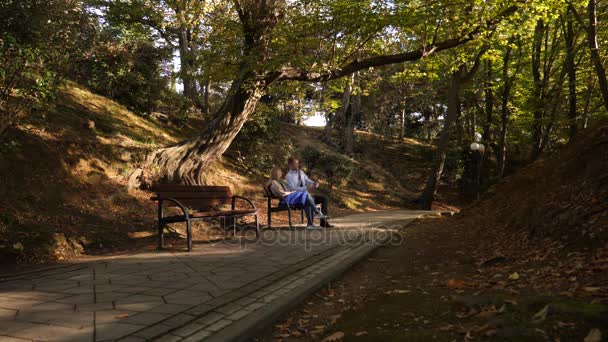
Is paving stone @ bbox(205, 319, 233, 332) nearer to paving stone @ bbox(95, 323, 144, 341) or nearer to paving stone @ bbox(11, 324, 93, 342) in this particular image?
paving stone @ bbox(95, 323, 144, 341)

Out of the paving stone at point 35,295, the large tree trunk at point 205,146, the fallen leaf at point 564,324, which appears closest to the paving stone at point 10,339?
the paving stone at point 35,295

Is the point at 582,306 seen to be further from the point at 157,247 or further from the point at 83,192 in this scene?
the point at 83,192

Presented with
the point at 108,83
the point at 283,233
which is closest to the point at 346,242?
the point at 283,233

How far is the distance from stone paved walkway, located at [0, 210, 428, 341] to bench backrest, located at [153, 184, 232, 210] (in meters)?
1.11

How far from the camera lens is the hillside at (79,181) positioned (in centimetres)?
633

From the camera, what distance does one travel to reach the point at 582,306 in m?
2.58

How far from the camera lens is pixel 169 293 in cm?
404

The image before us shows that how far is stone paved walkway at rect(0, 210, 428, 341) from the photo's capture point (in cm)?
304

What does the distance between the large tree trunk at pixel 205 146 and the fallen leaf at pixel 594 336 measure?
8.79 m

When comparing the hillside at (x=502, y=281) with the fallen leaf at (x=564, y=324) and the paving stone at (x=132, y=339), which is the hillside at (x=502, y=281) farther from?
the paving stone at (x=132, y=339)

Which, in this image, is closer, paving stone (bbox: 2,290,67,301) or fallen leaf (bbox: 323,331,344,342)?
fallen leaf (bbox: 323,331,344,342)

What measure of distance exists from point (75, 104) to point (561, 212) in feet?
41.0

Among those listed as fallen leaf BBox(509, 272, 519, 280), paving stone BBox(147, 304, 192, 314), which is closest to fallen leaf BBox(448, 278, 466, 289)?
fallen leaf BBox(509, 272, 519, 280)

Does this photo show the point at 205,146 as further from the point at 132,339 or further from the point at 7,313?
the point at 132,339
